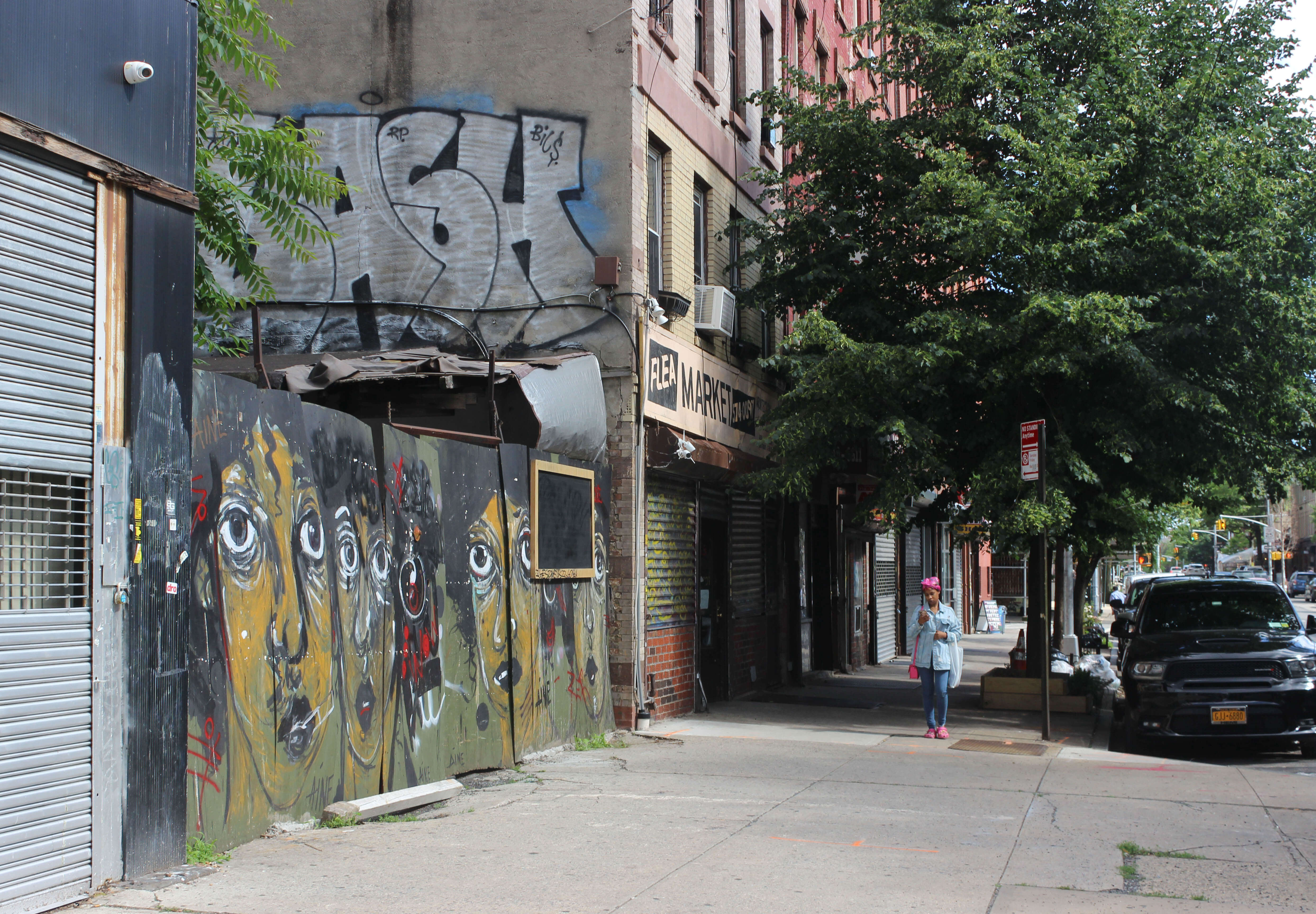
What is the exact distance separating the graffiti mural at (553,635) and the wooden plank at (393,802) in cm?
161

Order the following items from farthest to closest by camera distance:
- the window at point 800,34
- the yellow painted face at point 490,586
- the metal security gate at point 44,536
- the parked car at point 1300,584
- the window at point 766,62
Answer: the parked car at point 1300,584 → the window at point 800,34 → the window at point 766,62 → the yellow painted face at point 490,586 → the metal security gate at point 44,536

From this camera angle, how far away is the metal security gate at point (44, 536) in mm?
5465

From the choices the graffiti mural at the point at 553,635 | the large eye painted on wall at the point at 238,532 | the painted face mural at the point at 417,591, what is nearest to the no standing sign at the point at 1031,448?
the graffiti mural at the point at 553,635

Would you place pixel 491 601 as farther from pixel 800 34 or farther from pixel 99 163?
pixel 800 34

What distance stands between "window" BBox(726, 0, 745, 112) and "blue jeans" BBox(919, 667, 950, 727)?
792 cm

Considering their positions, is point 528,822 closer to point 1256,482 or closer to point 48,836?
point 48,836

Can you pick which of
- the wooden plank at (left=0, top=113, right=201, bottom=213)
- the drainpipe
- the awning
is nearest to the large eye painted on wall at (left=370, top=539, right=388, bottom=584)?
the awning

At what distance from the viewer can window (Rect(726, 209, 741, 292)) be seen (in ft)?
52.1

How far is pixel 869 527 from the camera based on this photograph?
2217 centimetres

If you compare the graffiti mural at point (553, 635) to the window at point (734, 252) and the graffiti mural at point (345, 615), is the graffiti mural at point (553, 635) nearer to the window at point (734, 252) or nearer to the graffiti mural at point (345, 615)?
the graffiti mural at point (345, 615)

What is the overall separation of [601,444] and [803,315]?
3.99m

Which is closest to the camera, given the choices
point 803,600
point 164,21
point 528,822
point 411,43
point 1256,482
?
point 164,21

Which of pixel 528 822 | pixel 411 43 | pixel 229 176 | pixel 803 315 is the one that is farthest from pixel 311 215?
pixel 528 822

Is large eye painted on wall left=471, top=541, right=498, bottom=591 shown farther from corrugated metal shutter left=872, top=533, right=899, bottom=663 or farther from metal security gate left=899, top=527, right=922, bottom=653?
metal security gate left=899, top=527, right=922, bottom=653
